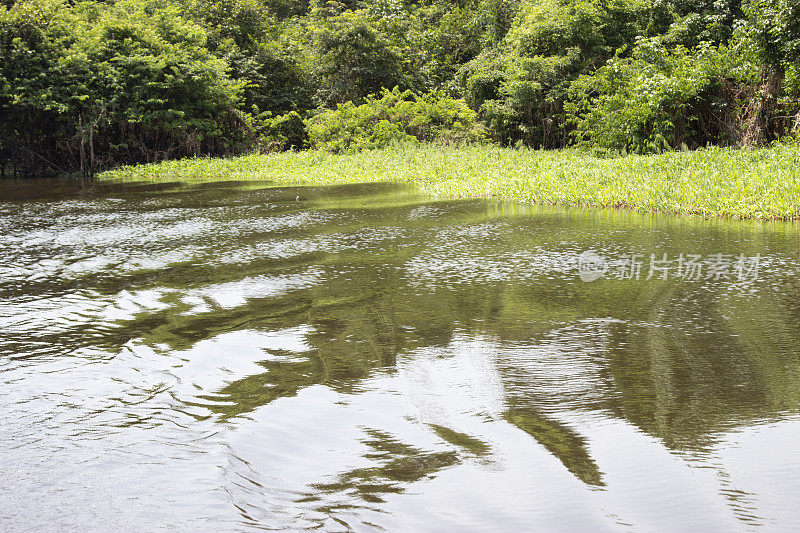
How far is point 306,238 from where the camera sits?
9781mm

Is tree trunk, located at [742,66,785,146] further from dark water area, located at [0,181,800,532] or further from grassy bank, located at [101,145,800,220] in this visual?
dark water area, located at [0,181,800,532]

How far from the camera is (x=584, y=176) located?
524 inches

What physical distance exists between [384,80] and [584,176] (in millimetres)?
17256

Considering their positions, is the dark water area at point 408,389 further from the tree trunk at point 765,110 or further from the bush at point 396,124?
the bush at point 396,124

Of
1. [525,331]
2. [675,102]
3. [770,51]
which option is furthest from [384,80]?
[525,331]

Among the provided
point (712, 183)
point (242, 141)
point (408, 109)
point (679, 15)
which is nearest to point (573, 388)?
point (712, 183)

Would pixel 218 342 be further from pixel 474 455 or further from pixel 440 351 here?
A: pixel 474 455

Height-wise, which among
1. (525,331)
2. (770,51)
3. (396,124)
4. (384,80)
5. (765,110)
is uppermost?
(384,80)

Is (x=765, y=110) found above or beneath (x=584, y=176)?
above

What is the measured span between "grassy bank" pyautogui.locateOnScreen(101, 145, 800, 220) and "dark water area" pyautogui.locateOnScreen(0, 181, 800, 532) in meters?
2.28

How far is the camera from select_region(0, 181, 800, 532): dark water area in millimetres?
2672

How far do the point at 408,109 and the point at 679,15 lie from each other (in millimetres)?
9939

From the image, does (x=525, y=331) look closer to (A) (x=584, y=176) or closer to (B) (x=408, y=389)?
(B) (x=408, y=389)

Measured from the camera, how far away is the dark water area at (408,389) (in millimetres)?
2672
